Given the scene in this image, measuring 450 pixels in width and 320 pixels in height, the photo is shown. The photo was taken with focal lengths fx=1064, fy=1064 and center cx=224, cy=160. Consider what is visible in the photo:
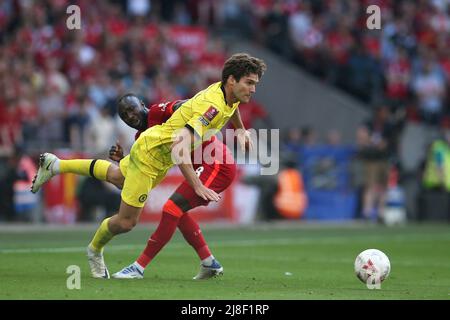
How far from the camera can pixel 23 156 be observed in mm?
19812

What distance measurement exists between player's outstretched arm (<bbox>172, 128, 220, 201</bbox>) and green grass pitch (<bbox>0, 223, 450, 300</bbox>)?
2.75ft

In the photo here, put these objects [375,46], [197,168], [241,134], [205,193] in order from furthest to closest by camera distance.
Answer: [375,46], [241,134], [197,168], [205,193]

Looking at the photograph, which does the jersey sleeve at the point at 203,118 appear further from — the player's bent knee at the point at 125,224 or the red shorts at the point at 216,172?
the player's bent knee at the point at 125,224

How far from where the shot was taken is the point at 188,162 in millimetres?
9531

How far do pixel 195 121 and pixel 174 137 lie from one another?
0.34 m

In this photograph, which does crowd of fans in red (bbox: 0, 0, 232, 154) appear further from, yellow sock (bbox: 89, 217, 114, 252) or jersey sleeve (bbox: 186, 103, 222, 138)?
jersey sleeve (bbox: 186, 103, 222, 138)

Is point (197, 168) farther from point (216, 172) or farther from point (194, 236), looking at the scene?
point (194, 236)

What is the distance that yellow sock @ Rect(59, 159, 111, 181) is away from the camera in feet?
35.0

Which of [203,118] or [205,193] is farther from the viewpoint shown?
[203,118]

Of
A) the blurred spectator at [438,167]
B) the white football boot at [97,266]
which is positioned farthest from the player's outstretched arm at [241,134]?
the blurred spectator at [438,167]

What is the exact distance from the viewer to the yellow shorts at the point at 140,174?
32.8 ft

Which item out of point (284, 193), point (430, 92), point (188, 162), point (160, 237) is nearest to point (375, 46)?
point (430, 92)
